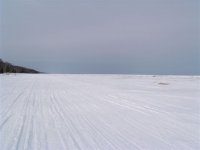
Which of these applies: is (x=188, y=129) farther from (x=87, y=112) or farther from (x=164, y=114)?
(x=87, y=112)

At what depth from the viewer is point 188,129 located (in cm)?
738

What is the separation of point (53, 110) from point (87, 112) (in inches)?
46.0

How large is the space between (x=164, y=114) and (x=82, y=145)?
4.62 meters

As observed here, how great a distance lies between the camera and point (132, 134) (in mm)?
6742

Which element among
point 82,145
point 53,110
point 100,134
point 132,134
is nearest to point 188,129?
point 132,134

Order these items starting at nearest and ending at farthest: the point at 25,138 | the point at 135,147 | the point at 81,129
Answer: the point at 135,147
the point at 25,138
the point at 81,129

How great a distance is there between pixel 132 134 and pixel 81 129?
1.22 m

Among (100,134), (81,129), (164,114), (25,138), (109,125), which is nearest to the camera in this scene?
(25,138)

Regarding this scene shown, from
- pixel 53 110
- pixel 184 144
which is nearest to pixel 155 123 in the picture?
pixel 184 144

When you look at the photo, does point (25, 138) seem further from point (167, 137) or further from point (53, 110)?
point (53, 110)

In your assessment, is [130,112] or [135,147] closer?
[135,147]

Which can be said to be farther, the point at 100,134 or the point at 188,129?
the point at 188,129

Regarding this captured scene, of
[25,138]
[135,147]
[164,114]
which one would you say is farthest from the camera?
[164,114]

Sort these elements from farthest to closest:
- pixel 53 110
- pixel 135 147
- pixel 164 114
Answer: pixel 53 110 < pixel 164 114 < pixel 135 147
